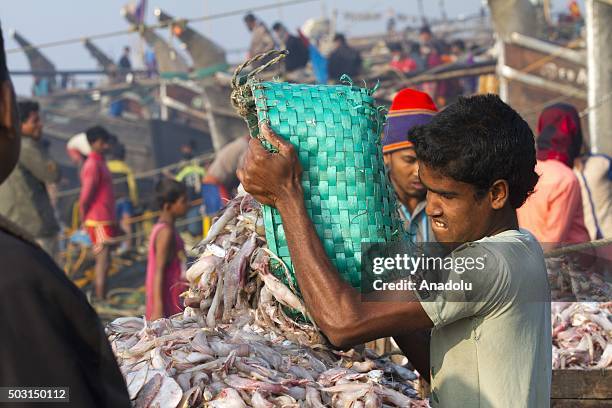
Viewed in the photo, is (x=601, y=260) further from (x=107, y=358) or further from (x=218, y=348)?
(x=107, y=358)

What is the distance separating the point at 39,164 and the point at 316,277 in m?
6.26

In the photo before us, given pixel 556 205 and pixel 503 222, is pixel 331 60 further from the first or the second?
pixel 503 222

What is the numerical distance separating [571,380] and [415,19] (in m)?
39.3

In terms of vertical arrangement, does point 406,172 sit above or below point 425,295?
below

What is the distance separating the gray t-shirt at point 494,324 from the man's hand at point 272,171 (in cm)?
44

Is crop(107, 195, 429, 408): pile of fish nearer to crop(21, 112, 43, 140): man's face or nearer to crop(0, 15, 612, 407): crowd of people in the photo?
crop(0, 15, 612, 407): crowd of people

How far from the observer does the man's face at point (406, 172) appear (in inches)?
167

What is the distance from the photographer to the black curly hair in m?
1.98

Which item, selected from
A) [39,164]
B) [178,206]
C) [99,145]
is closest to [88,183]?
[99,145]

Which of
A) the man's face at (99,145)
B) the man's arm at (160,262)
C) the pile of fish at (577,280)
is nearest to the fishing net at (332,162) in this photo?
the pile of fish at (577,280)

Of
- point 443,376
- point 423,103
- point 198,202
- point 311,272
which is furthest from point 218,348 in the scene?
point 198,202

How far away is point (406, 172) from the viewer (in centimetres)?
428

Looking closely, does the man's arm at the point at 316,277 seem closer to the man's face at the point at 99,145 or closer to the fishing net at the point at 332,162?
the fishing net at the point at 332,162

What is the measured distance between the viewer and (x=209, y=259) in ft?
8.43
